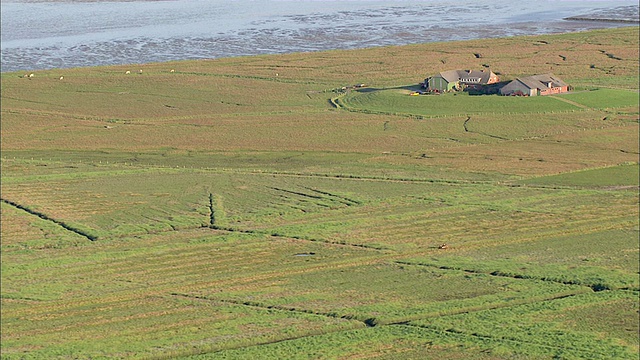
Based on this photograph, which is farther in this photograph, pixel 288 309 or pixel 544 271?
pixel 544 271

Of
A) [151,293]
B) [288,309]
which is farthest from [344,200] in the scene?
[288,309]

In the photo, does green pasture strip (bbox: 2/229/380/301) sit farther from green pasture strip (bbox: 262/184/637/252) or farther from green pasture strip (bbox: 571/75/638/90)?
green pasture strip (bbox: 571/75/638/90)

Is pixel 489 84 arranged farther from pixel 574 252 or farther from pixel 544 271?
pixel 544 271

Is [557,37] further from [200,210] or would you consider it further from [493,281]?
[493,281]

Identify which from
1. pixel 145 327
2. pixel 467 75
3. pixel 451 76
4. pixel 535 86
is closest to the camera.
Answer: pixel 145 327

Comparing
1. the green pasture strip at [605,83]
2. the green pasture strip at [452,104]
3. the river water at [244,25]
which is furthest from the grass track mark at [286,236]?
the river water at [244,25]

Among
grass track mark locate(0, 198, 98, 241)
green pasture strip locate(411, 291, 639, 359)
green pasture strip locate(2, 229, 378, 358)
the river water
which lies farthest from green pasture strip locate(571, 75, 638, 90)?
green pasture strip locate(411, 291, 639, 359)
